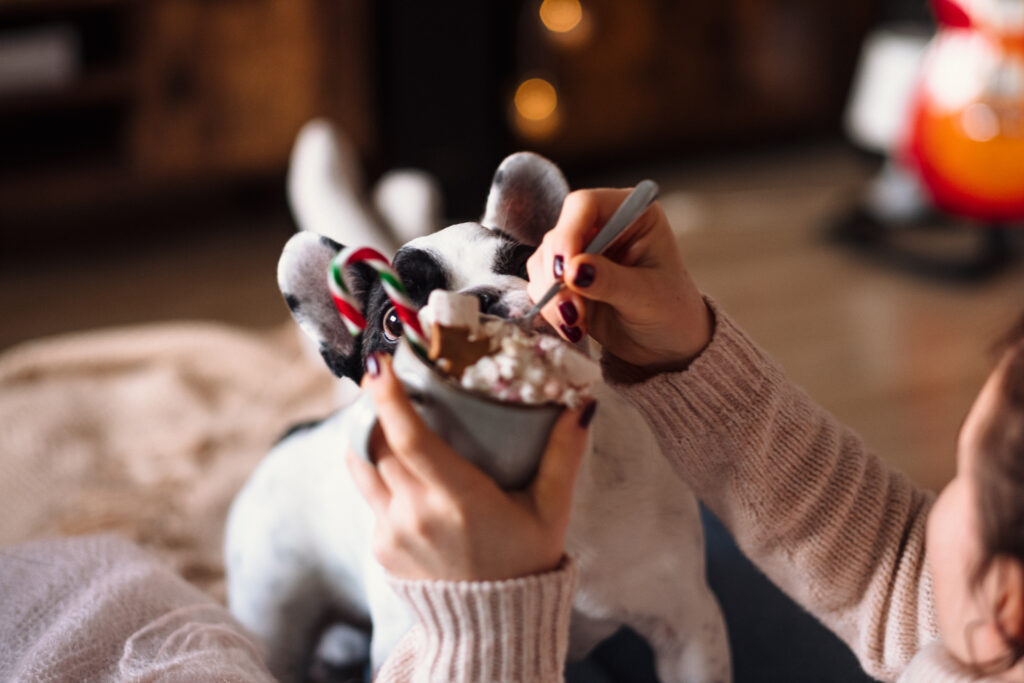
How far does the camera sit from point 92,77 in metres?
2.40

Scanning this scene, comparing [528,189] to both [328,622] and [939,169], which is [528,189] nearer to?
[328,622]

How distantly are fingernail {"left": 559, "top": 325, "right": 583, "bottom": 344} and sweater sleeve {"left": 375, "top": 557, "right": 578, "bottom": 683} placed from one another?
158 mm

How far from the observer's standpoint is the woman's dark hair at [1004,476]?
516 mm

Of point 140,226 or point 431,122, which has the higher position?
point 431,122

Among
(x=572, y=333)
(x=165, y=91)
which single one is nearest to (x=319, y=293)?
(x=572, y=333)

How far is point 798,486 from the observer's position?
0.73 meters

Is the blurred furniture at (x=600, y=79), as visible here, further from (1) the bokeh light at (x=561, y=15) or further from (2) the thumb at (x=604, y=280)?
(2) the thumb at (x=604, y=280)

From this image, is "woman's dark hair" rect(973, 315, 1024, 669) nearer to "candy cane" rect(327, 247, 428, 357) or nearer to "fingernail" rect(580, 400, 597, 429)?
"fingernail" rect(580, 400, 597, 429)

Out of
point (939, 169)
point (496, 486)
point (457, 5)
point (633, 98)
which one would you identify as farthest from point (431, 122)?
point (496, 486)

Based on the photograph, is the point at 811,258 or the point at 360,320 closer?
the point at 360,320

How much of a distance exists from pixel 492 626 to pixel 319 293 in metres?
0.32

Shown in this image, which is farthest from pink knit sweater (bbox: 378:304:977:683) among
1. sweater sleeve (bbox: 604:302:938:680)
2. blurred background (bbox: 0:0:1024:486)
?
blurred background (bbox: 0:0:1024:486)

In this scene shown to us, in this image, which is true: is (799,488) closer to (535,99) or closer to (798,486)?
(798,486)

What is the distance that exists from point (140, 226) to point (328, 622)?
6.89 feet
